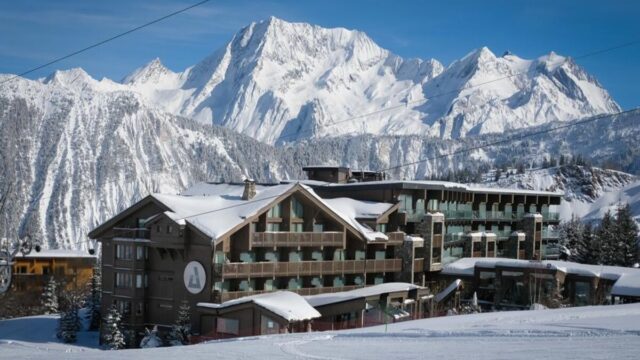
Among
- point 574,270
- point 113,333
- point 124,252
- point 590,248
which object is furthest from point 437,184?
point 590,248

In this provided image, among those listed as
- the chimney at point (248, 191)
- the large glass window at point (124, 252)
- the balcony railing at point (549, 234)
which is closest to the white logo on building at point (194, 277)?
the large glass window at point (124, 252)

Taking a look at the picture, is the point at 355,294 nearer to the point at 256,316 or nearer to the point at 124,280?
the point at 256,316

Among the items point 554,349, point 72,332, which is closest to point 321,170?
point 72,332

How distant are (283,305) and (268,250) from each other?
762 cm

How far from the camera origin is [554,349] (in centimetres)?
2020

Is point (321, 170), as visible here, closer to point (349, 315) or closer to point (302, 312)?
point (349, 315)

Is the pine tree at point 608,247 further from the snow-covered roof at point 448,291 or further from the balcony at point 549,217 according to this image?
the snow-covered roof at point 448,291

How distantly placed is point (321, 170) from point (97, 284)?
2365cm

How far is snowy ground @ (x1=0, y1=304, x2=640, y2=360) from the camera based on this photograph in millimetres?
20031

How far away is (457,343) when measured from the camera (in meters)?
22.6

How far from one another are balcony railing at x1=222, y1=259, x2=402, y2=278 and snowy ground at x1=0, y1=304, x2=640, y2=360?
20.1 meters

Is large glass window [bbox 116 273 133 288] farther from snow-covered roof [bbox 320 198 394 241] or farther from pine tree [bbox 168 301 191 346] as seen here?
snow-covered roof [bbox 320 198 394 241]

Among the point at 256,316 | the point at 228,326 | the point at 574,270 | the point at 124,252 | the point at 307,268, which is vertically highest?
the point at 124,252

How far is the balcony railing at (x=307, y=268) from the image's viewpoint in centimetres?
4897
